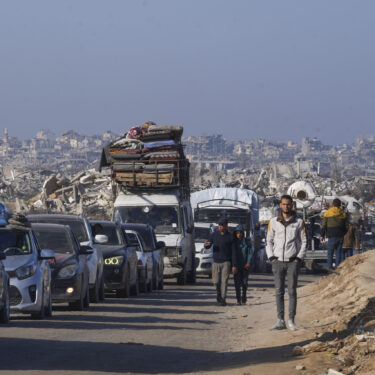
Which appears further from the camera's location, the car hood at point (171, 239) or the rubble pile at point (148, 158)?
the rubble pile at point (148, 158)

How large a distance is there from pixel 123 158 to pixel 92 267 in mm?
13221

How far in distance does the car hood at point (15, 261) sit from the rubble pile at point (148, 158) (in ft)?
54.8

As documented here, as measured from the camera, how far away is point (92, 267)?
831 inches

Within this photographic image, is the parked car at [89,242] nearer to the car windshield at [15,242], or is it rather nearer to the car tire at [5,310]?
the car windshield at [15,242]

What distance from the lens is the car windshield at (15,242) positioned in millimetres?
16688

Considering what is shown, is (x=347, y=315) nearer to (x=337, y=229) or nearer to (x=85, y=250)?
(x=85, y=250)

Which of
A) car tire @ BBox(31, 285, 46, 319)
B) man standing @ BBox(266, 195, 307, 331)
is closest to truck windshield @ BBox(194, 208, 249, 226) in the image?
car tire @ BBox(31, 285, 46, 319)

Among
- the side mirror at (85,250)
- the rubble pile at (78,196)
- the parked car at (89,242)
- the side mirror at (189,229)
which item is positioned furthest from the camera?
the rubble pile at (78,196)

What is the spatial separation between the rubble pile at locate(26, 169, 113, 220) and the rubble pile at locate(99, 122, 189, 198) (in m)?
25.6

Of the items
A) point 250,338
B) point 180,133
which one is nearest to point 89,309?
point 250,338

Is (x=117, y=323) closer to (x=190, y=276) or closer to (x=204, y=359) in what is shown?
(x=204, y=359)

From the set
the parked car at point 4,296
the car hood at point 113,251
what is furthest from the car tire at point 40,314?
the car hood at point 113,251

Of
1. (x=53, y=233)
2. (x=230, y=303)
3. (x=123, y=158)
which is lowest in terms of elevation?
(x=230, y=303)

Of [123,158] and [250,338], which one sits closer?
[250,338]
